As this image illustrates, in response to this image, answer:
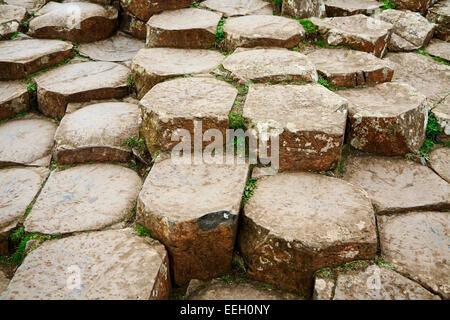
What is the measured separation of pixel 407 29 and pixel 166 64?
2.16 meters

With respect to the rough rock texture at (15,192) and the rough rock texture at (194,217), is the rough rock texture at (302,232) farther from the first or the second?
the rough rock texture at (15,192)

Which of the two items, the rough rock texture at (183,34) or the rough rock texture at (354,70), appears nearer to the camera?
the rough rock texture at (354,70)

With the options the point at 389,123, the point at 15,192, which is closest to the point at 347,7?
the point at 389,123

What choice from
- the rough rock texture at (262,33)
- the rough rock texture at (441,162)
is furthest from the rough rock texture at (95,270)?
the rough rock texture at (262,33)

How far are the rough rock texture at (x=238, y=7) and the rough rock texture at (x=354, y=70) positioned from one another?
92 cm

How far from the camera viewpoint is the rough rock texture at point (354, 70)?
7.48 ft

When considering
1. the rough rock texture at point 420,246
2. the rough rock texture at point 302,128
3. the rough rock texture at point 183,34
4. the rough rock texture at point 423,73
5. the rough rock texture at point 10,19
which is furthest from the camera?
the rough rock texture at point 10,19

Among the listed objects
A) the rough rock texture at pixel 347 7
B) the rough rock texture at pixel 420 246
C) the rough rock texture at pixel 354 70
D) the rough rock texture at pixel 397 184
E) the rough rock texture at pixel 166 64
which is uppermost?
the rough rock texture at pixel 347 7

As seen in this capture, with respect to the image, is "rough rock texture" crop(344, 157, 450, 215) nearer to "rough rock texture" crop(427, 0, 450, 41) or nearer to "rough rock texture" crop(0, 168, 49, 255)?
"rough rock texture" crop(0, 168, 49, 255)

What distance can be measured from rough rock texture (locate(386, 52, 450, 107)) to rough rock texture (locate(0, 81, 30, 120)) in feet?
8.72

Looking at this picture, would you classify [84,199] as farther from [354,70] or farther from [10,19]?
[10,19]

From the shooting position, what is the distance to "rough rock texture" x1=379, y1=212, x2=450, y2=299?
1.41 m

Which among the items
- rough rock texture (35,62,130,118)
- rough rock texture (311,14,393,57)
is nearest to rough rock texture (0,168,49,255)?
rough rock texture (35,62,130,118)
